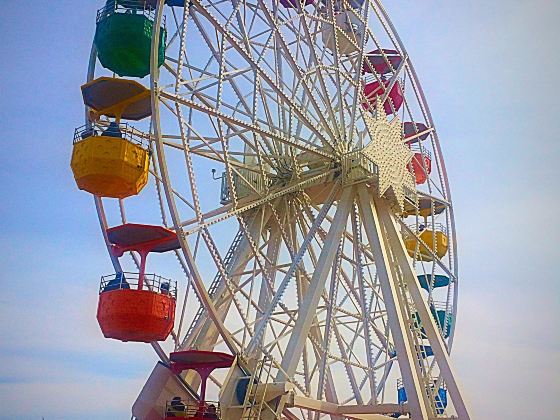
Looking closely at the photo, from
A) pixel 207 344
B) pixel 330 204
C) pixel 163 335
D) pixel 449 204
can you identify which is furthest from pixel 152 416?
pixel 449 204

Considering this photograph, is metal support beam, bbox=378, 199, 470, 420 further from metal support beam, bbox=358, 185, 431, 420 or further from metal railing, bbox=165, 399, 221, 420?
metal railing, bbox=165, 399, 221, 420

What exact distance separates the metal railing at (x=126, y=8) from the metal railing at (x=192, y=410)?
7.07 meters

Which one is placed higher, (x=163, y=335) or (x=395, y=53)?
(x=395, y=53)

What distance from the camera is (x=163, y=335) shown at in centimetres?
1269

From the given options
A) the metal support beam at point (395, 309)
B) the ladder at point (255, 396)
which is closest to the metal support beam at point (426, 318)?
the metal support beam at point (395, 309)

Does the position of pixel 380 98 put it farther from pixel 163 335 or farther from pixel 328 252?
pixel 163 335

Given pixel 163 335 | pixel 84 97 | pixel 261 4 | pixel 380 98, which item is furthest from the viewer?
pixel 380 98

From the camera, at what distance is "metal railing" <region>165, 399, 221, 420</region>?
12.6 m

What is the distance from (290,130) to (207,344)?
5.43m

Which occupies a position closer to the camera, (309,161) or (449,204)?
(309,161)

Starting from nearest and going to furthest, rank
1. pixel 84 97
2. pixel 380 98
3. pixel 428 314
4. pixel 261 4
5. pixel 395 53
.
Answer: pixel 84 97, pixel 261 4, pixel 428 314, pixel 380 98, pixel 395 53

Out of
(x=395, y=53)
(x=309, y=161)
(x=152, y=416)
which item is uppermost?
(x=395, y=53)

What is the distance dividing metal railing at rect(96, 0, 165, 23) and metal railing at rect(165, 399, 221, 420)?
707cm

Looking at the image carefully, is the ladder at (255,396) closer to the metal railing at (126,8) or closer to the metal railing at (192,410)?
the metal railing at (192,410)
